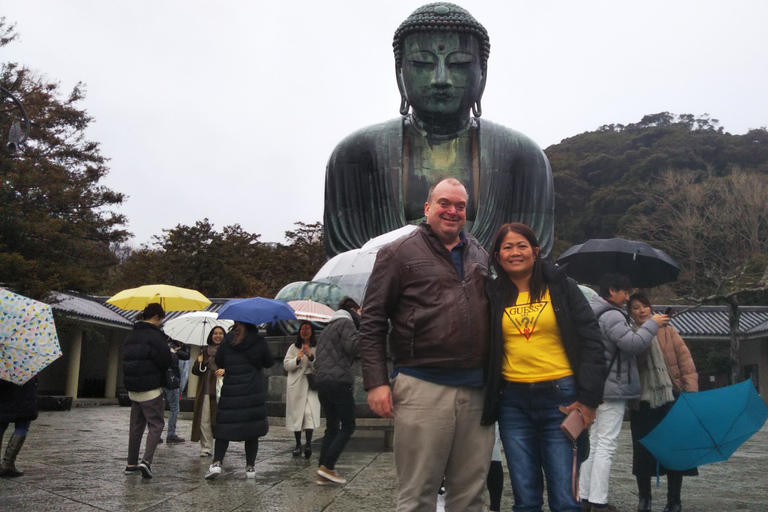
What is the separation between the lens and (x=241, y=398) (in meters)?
5.03

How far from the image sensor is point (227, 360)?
5137 mm

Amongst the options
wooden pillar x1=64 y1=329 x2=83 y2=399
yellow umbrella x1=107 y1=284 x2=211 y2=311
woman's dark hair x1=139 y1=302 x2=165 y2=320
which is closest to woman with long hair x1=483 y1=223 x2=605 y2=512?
woman's dark hair x1=139 y1=302 x2=165 y2=320

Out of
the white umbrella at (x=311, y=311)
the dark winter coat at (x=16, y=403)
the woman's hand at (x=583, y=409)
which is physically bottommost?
the dark winter coat at (x=16, y=403)

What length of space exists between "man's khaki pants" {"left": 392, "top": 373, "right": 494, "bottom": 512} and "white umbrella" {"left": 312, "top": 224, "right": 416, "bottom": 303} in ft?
15.6

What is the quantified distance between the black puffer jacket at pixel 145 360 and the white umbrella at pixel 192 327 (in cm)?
283

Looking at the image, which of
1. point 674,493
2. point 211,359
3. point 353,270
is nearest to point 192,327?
point 353,270

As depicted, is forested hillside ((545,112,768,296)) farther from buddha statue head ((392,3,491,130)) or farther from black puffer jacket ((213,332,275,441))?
black puffer jacket ((213,332,275,441))

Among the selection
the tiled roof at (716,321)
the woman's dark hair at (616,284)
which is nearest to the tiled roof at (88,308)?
the tiled roof at (716,321)

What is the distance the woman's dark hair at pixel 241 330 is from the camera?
517 centimetres

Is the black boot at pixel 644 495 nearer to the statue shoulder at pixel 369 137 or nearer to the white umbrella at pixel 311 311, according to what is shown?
the white umbrella at pixel 311 311

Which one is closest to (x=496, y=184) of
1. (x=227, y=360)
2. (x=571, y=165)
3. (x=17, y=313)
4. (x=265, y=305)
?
(x=265, y=305)

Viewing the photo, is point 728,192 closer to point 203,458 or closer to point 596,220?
point 596,220

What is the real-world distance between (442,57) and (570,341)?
7.05 metres

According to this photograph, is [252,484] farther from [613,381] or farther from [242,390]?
[613,381]
